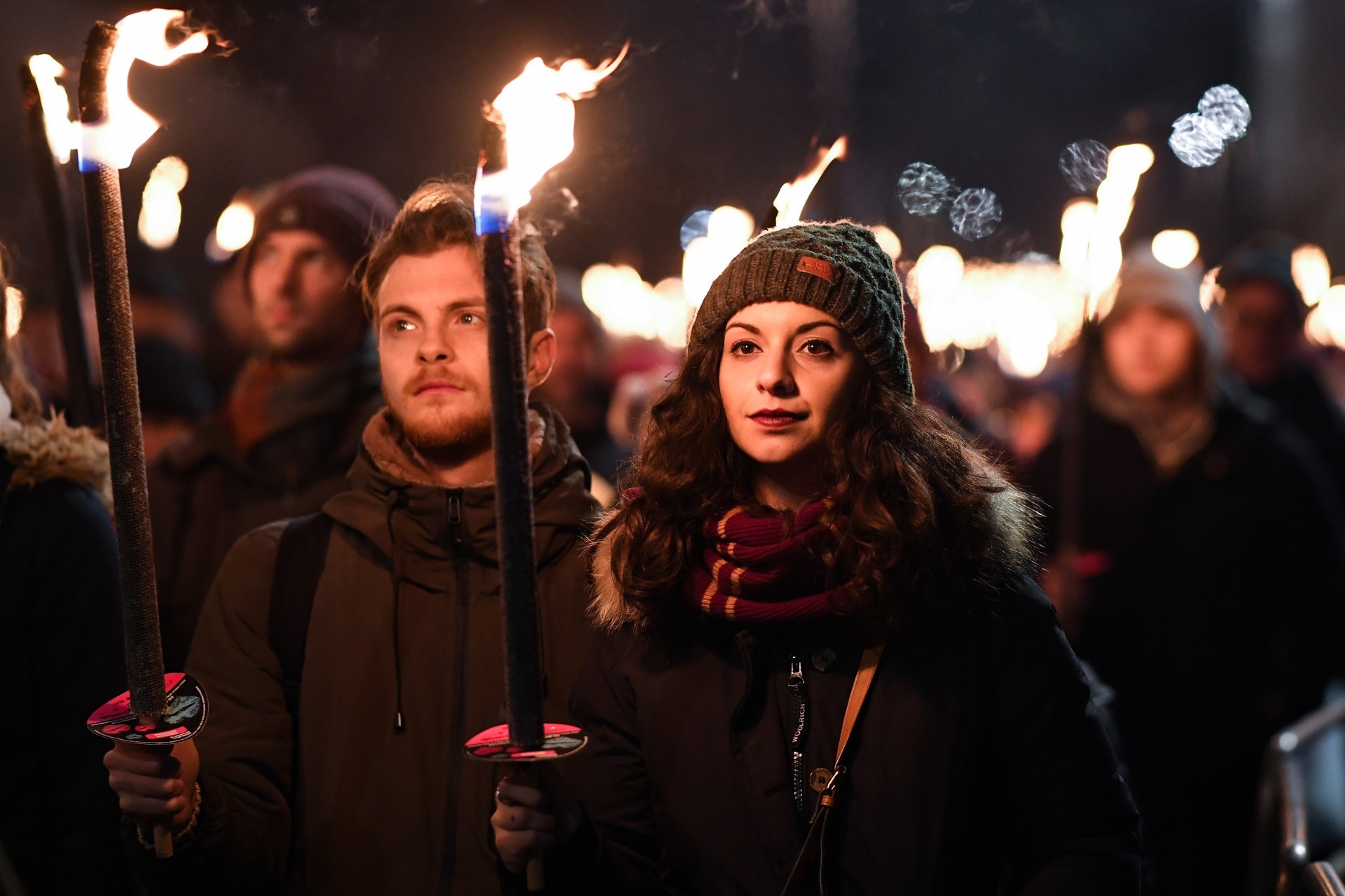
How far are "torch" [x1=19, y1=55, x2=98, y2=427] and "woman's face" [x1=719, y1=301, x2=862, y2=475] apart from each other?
76.5 inches

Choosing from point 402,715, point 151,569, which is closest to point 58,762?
point 402,715

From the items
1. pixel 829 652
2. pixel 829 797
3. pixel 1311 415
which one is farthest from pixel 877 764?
pixel 1311 415

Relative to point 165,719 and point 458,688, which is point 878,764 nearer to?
point 458,688

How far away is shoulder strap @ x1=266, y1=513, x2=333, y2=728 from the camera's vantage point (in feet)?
9.87

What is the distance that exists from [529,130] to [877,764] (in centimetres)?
145

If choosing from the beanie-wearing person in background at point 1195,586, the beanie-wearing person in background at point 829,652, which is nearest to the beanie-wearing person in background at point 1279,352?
the beanie-wearing person in background at point 1195,586

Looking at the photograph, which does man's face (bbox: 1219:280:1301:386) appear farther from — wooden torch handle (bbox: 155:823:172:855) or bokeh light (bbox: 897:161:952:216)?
wooden torch handle (bbox: 155:823:172:855)

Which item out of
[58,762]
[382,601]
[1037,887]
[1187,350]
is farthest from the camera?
[1187,350]

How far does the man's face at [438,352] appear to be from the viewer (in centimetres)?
312

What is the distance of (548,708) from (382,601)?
0.47 m

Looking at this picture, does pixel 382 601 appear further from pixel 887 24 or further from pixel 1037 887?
pixel 887 24

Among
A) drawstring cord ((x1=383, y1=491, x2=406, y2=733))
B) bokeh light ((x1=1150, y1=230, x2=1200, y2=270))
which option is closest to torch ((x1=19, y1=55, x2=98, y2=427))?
drawstring cord ((x1=383, y1=491, x2=406, y2=733))

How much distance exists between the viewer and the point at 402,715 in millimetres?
2979

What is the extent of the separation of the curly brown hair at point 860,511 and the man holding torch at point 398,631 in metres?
0.28
